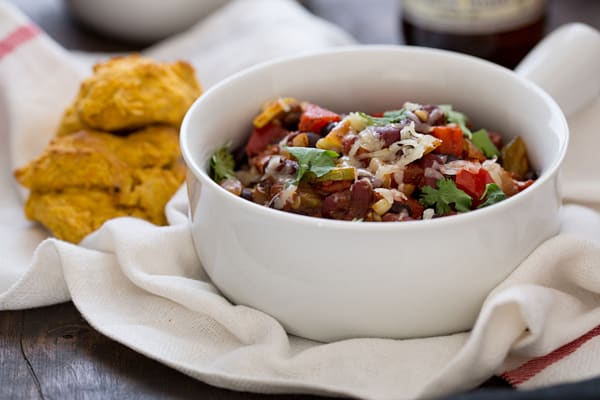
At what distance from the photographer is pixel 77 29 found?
9.68 feet

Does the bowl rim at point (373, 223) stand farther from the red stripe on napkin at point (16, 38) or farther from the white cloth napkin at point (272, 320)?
the red stripe on napkin at point (16, 38)

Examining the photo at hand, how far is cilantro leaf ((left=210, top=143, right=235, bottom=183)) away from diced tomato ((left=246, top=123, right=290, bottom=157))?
0.04m

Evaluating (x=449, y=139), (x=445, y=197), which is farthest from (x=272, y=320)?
(x=449, y=139)

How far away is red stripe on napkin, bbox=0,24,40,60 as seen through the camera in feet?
7.64

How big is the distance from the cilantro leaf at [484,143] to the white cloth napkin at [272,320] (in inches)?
8.0

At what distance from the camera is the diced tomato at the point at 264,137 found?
1793mm

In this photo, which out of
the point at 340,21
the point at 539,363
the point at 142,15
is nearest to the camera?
the point at 539,363

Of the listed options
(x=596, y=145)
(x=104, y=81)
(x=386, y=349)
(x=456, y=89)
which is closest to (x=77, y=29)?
(x=104, y=81)

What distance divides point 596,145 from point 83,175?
1.11 metres

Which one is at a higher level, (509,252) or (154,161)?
(509,252)

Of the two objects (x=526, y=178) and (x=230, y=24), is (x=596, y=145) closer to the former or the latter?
(x=526, y=178)

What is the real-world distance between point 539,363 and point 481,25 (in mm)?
1269

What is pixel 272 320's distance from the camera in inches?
59.1

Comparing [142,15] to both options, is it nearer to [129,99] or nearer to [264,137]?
[129,99]
